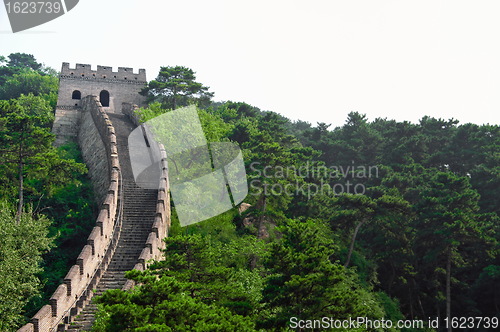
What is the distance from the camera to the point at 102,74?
4262 centimetres

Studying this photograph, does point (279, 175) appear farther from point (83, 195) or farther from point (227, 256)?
point (83, 195)

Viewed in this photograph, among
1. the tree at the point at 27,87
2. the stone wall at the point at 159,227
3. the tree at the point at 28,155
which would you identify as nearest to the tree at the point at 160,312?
the stone wall at the point at 159,227

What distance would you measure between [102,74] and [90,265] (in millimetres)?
28599

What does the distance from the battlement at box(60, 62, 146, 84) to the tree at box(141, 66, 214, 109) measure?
2.97 metres

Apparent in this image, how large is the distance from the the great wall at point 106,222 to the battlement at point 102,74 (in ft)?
12.6

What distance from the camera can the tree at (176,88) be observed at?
39.8 meters

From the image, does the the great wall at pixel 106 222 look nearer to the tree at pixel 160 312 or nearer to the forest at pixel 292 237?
the forest at pixel 292 237

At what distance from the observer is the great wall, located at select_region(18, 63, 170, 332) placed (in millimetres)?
15977

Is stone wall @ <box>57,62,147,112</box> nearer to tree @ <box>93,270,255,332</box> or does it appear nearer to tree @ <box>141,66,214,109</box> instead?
tree @ <box>141,66,214,109</box>

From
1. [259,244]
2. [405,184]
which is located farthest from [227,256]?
[405,184]

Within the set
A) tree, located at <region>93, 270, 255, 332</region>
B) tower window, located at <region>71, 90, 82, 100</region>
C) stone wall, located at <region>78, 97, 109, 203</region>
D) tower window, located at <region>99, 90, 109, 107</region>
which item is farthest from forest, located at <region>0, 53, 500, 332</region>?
tower window, located at <region>99, 90, 109, 107</region>

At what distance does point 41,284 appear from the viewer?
751 inches

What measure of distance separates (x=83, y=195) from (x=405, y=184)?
63.8 ft

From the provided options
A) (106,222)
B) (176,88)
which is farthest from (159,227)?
(176,88)
